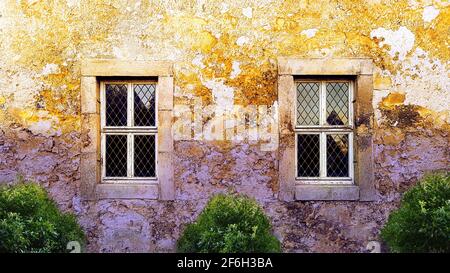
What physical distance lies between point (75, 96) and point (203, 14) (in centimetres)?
169

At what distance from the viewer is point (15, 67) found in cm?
593

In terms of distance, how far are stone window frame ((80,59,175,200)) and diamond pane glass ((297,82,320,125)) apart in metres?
1.44

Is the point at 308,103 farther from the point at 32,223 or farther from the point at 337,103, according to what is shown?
the point at 32,223

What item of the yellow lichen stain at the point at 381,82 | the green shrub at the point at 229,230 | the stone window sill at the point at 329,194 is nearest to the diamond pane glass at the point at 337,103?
the yellow lichen stain at the point at 381,82

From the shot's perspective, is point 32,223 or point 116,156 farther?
point 116,156

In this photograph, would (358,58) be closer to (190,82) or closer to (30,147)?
(190,82)

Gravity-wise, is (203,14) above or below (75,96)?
above

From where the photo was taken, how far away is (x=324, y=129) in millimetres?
5949

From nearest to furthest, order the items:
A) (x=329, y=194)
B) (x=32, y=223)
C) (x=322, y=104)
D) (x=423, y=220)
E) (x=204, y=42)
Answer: (x=423, y=220) → (x=32, y=223) → (x=329, y=194) → (x=204, y=42) → (x=322, y=104)

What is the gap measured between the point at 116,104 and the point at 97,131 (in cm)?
39

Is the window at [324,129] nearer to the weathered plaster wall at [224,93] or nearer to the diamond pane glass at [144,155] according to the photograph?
the weathered plaster wall at [224,93]

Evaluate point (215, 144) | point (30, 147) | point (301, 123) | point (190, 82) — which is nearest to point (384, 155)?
point (301, 123)

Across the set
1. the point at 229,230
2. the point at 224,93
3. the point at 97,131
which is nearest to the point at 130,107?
the point at 97,131

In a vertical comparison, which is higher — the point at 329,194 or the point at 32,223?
the point at 329,194
